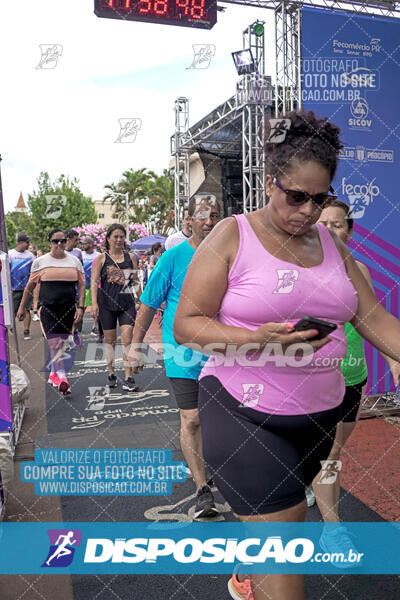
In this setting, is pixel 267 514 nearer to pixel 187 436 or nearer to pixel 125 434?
pixel 187 436

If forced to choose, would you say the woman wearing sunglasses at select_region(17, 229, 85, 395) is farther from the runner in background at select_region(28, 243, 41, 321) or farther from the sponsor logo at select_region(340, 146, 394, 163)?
the sponsor logo at select_region(340, 146, 394, 163)

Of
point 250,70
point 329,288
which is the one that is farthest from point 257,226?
point 250,70

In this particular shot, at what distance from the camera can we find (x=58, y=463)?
422 cm

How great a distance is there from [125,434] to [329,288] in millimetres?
3664

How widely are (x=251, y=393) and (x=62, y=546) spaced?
76.9 inches

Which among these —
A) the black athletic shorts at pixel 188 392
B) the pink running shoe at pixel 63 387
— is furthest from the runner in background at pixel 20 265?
the black athletic shorts at pixel 188 392

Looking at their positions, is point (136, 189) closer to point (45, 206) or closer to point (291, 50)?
point (45, 206)

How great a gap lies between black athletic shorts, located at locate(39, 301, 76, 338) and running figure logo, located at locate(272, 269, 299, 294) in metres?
5.13

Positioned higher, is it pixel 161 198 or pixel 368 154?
pixel 368 154

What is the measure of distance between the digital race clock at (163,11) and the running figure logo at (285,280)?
5.96 meters

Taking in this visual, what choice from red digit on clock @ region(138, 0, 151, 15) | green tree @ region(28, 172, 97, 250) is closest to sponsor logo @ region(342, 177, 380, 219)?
red digit on clock @ region(138, 0, 151, 15)

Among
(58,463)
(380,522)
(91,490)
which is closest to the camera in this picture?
(380,522)

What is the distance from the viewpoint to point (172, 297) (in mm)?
3543

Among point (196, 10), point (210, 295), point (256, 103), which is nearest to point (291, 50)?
point (196, 10)
